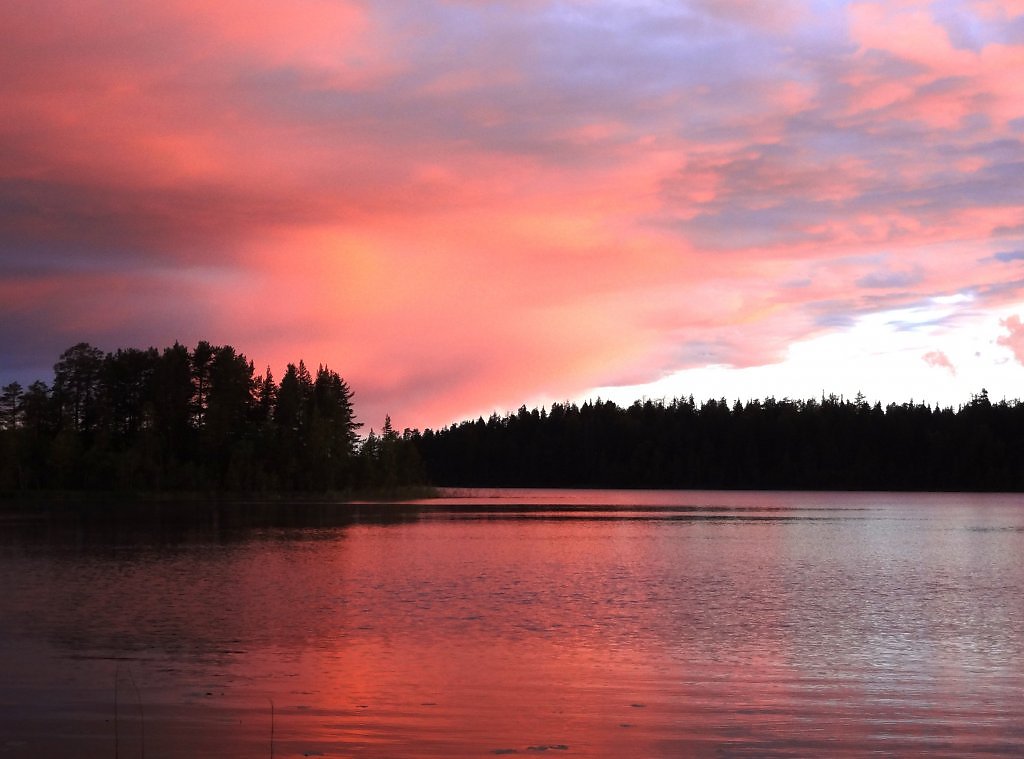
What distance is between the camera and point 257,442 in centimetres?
13950

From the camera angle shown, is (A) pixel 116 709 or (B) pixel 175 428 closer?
(A) pixel 116 709

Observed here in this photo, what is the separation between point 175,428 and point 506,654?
403 ft

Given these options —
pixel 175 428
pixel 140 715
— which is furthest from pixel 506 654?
pixel 175 428

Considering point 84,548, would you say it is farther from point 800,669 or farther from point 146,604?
point 800,669

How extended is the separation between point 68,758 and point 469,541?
156 feet

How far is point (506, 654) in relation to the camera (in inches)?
891

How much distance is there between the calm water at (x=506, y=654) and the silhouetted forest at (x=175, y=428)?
83775mm

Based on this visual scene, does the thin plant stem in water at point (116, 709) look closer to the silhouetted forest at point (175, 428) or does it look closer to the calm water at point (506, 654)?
the calm water at point (506, 654)

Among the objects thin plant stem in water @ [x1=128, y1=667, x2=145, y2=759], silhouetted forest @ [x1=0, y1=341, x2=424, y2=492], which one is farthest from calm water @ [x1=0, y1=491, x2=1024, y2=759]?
silhouetted forest @ [x1=0, y1=341, x2=424, y2=492]

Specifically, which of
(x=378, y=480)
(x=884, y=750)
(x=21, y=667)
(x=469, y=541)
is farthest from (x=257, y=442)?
(x=884, y=750)

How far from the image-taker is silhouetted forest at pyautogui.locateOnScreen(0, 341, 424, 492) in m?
132

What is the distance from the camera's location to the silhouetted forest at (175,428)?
13150 cm

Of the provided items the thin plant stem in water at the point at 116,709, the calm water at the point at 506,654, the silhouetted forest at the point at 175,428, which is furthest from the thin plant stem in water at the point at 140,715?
the silhouetted forest at the point at 175,428

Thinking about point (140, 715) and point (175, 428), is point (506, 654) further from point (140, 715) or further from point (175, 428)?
point (175, 428)
